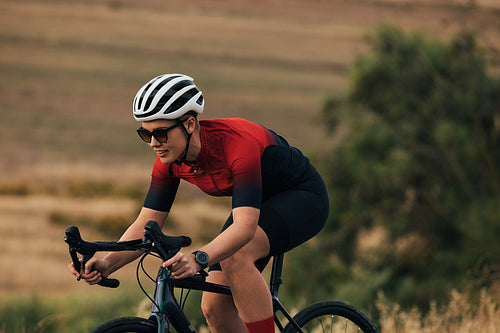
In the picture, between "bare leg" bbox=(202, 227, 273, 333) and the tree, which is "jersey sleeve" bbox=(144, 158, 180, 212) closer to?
"bare leg" bbox=(202, 227, 273, 333)

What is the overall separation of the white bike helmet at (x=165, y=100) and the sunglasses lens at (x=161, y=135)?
66 millimetres

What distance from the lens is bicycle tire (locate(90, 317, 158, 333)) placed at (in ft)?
11.0

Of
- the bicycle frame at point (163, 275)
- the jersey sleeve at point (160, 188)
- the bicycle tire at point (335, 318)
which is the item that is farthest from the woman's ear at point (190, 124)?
the bicycle tire at point (335, 318)

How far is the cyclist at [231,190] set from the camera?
3.50m

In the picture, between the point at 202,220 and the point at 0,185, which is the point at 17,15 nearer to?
the point at 0,185

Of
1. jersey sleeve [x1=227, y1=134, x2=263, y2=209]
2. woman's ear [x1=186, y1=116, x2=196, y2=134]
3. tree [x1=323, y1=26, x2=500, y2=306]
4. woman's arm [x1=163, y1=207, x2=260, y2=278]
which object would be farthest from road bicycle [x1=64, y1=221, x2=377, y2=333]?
tree [x1=323, y1=26, x2=500, y2=306]

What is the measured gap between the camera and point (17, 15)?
337 ft

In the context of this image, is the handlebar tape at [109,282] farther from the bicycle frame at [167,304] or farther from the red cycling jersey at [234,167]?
the red cycling jersey at [234,167]

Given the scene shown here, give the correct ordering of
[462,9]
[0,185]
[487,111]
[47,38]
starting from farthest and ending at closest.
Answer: [47,38], [0,185], [487,111], [462,9]

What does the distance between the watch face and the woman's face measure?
0.63 meters

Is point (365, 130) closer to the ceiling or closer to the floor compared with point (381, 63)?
closer to the floor

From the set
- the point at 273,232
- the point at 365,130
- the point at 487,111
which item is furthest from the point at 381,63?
the point at 273,232

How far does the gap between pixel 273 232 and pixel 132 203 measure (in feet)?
130

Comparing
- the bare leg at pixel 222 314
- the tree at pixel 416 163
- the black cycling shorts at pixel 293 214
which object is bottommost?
the bare leg at pixel 222 314
